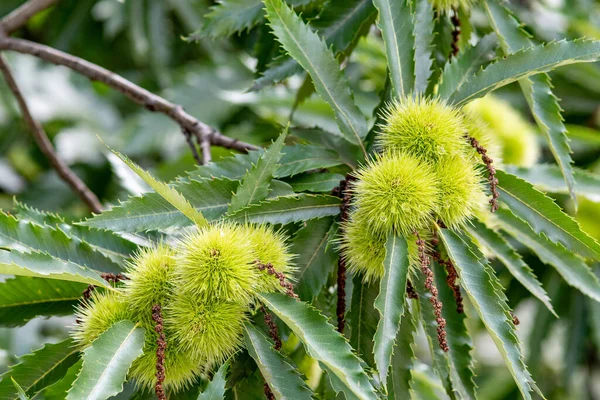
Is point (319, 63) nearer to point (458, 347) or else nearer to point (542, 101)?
point (542, 101)

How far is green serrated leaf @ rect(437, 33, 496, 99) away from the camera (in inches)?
47.6

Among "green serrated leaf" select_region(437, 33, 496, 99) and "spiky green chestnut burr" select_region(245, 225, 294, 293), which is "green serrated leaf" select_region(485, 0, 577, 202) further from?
"spiky green chestnut burr" select_region(245, 225, 294, 293)

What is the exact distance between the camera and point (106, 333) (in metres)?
0.94

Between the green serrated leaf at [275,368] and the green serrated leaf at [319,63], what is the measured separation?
391mm

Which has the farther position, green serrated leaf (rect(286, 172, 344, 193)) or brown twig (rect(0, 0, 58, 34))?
brown twig (rect(0, 0, 58, 34))

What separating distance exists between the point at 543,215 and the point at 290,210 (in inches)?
16.2

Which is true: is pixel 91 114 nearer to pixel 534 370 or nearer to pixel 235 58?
pixel 235 58

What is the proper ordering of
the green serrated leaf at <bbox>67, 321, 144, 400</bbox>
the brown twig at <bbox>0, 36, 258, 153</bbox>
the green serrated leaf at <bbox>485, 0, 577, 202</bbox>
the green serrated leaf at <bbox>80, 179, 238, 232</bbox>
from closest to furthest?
1. the green serrated leaf at <bbox>67, 321, 144, 400</bbox>
2. the green serrated leaf at <bbox>80, 179, 238, 232</bbox>
3. the green serrated leaf at <bbox>485, 0, 577, 202</bbox>
4. the brown twig at <bbox>0, 36, 258, 153</bbox>

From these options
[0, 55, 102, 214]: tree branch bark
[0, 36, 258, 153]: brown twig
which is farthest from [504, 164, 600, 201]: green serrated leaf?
[0, 55, 102, 214]: tree branch bark

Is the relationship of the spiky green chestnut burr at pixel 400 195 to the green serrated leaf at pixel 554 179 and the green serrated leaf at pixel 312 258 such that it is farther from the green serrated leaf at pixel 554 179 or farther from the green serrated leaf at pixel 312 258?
the green serrated leaf at pixel 554 179

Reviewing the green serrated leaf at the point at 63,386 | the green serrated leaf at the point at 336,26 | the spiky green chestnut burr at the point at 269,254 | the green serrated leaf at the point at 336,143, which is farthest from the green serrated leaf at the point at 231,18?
the green serrated leaf at the point at 63,386

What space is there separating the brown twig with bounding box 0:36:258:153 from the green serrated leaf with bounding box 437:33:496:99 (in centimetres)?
47

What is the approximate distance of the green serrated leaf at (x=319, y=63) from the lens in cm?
115

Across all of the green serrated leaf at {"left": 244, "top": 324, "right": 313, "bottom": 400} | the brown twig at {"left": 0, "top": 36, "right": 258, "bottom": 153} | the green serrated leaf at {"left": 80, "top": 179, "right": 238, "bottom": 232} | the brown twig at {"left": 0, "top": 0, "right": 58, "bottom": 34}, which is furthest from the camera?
the brown twig at {"left": 0, "top": 0, "right": 58, "bottom": 34}
